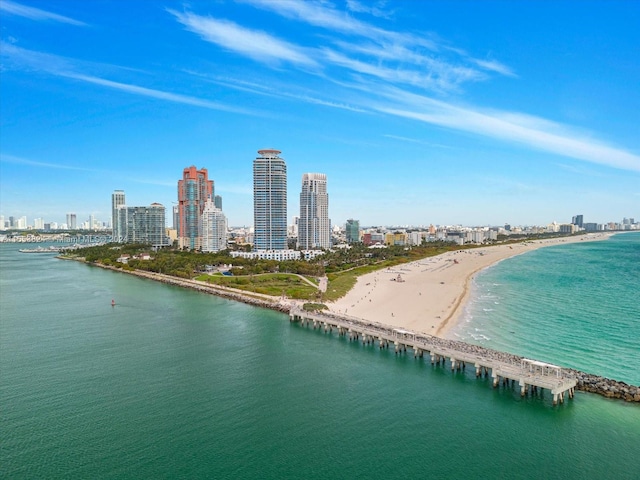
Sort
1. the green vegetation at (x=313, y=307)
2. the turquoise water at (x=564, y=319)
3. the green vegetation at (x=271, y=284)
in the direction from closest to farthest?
the turquoise water at (x=564, y=319), the green vegetation at (x=313, y=307), the green vegetation at (x=271, y=284)

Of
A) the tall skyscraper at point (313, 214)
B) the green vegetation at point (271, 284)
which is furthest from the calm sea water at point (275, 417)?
the tall skyscraper at point (313, 214)

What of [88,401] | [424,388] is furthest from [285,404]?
[88,401]

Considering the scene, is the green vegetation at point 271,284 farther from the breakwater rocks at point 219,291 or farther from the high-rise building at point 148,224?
the high-rise building at point 148,224

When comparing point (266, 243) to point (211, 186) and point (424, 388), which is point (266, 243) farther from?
point (424, 388)

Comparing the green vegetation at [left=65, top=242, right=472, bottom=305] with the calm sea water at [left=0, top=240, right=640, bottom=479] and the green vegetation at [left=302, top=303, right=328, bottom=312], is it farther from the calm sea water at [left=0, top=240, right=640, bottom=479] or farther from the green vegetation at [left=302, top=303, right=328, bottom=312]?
the calm sea water at [left=0, top=240, right=640, bottom=479]

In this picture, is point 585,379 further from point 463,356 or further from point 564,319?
point 564,319

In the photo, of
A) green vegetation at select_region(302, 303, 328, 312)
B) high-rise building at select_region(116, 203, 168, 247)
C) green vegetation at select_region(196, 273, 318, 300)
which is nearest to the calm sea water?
green vegetation at select_region(302, 303, 328, 312)
